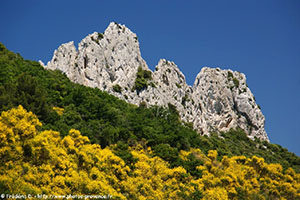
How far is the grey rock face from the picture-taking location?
6594 centimetres

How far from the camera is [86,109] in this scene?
40.2 m

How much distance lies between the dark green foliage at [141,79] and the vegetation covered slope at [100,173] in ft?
104

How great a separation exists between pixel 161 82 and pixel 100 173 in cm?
5843

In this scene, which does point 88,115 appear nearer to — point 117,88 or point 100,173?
point 100,173

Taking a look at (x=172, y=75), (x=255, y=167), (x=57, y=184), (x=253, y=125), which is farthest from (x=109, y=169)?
(x=253, y=125)

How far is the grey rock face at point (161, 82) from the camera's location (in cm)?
6594

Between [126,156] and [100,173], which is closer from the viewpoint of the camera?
[100,173]

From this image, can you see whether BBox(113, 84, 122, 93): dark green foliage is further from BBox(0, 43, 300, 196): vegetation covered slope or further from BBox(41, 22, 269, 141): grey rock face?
BBox(0, 43, 300, 196): vegetation covered slope

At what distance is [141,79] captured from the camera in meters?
71.0

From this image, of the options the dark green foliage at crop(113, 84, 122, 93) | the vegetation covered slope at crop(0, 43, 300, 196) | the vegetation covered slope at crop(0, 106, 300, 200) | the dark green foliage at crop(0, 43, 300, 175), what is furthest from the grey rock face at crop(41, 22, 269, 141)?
the vegetation covered slope at crop(0, 106, 300, 200)

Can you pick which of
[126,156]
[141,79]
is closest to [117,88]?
[141,79]

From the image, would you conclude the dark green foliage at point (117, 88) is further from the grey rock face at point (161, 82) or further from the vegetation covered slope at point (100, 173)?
the vegetation covered slope at point (100, 173)

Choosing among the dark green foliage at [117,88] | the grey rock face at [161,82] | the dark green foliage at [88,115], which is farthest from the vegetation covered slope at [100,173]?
the grey rock face at [161,82]

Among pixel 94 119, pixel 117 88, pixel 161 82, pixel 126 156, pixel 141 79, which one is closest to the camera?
pixel 126 156
